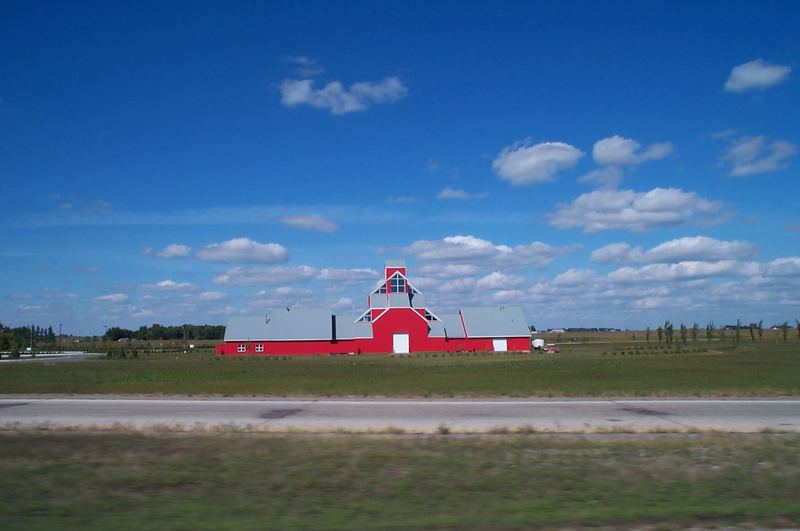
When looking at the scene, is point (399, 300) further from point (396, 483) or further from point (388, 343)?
point (396, 483)

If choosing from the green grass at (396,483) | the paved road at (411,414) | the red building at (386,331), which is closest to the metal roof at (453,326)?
the red building at (386,331)

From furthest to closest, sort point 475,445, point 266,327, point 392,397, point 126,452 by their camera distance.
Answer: point 266,327 → point 392,397 → point 475,445 → point 126,452

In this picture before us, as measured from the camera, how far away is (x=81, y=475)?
1051cm

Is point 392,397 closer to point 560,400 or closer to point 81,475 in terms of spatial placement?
point 560,400

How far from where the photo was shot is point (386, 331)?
80.2 meters

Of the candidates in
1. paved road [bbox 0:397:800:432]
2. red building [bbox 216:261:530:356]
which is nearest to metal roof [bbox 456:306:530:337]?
red building [bbox 216:261:530:356]

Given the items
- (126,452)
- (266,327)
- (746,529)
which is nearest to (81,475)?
(126,452)

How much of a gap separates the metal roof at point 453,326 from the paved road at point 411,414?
60532 millimetres

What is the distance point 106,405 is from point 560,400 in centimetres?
1535

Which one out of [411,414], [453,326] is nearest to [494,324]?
[453,326]

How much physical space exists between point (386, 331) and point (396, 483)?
70406 millimetres

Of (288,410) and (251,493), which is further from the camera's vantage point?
(288,410)

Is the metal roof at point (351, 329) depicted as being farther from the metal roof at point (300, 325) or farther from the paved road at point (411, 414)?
the paved road at point (411, 414)

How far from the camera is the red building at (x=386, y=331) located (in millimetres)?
80375
